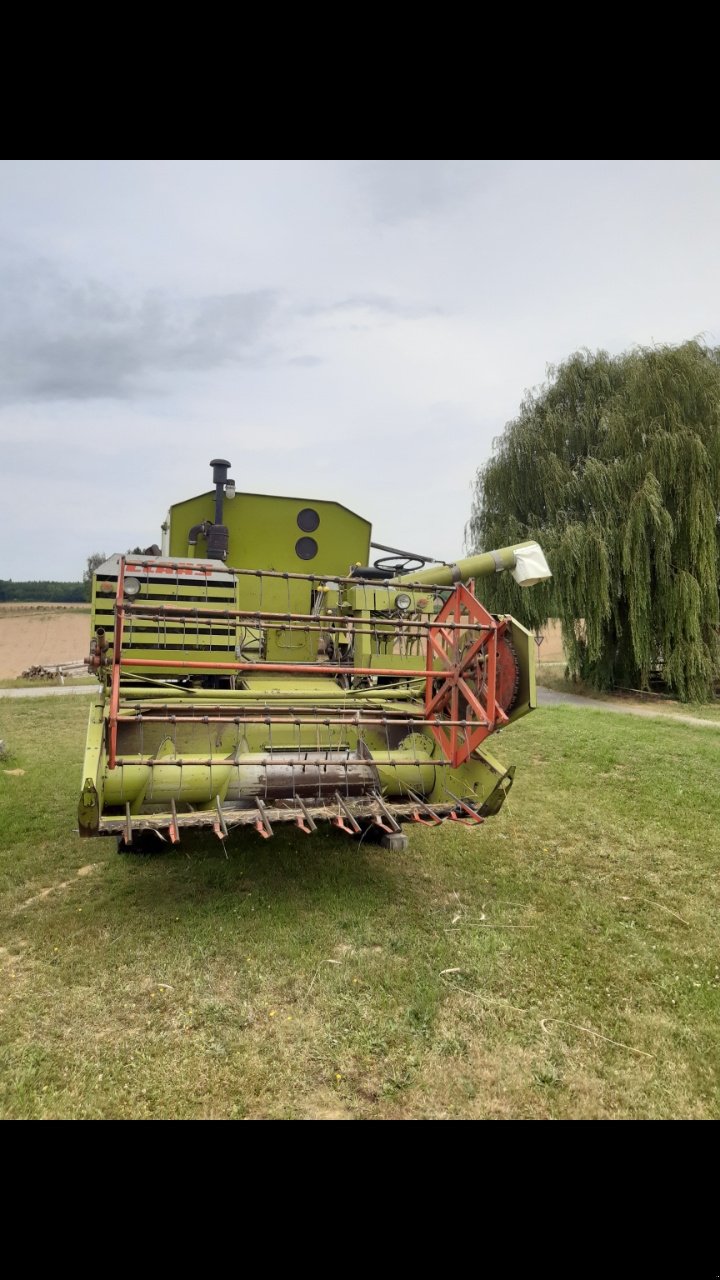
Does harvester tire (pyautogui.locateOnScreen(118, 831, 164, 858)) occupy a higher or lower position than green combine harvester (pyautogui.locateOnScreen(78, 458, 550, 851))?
lower

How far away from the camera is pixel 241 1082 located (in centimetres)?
294

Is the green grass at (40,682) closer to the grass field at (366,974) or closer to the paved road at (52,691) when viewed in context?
the paved road at (52,691)

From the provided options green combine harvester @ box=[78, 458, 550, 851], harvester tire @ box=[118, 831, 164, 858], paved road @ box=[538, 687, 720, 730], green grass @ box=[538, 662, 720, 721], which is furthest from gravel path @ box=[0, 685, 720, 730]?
harvester tire @ box=[118, 831, 164, 858]

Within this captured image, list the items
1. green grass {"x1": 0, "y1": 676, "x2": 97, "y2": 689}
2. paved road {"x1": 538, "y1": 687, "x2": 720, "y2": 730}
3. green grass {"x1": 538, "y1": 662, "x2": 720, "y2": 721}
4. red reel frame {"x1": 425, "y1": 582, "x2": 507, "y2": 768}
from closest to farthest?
red reel frame {"x1": 425, "y1": 582, "x2": 507, "y2": 768}, paved road {"x1": 538, "y1": 687, "x2": 720, "y2": 730}, green grass {"x1": 538, "y1": 662, "x2": 720, "y2": 721}, green grass {"x1": 0, "y1": 676, "x2": 97, "y2": 689}

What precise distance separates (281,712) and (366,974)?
1.86 metres

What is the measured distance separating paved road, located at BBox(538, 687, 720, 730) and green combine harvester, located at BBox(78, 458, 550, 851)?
29.2 ft

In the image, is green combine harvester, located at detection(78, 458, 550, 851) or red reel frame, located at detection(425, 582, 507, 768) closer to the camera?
green combine harvester, located at detection(78, 458, 550, 851)

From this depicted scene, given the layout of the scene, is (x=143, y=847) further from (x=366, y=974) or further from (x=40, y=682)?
(x=40, y=682)

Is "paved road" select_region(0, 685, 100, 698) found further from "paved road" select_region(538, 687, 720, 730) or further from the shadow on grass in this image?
the shadow on grass

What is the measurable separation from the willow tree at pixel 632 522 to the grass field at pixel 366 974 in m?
10.9

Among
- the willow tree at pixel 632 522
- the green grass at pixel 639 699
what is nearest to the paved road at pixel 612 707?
A: the green grass at pixel 639 699

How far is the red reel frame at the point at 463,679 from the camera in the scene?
4.61 m

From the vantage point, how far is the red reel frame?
4613mm

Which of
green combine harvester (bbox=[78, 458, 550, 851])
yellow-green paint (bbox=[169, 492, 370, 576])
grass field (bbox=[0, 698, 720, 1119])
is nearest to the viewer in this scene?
grass field (bbox=[0, 698, 720, 1119])
